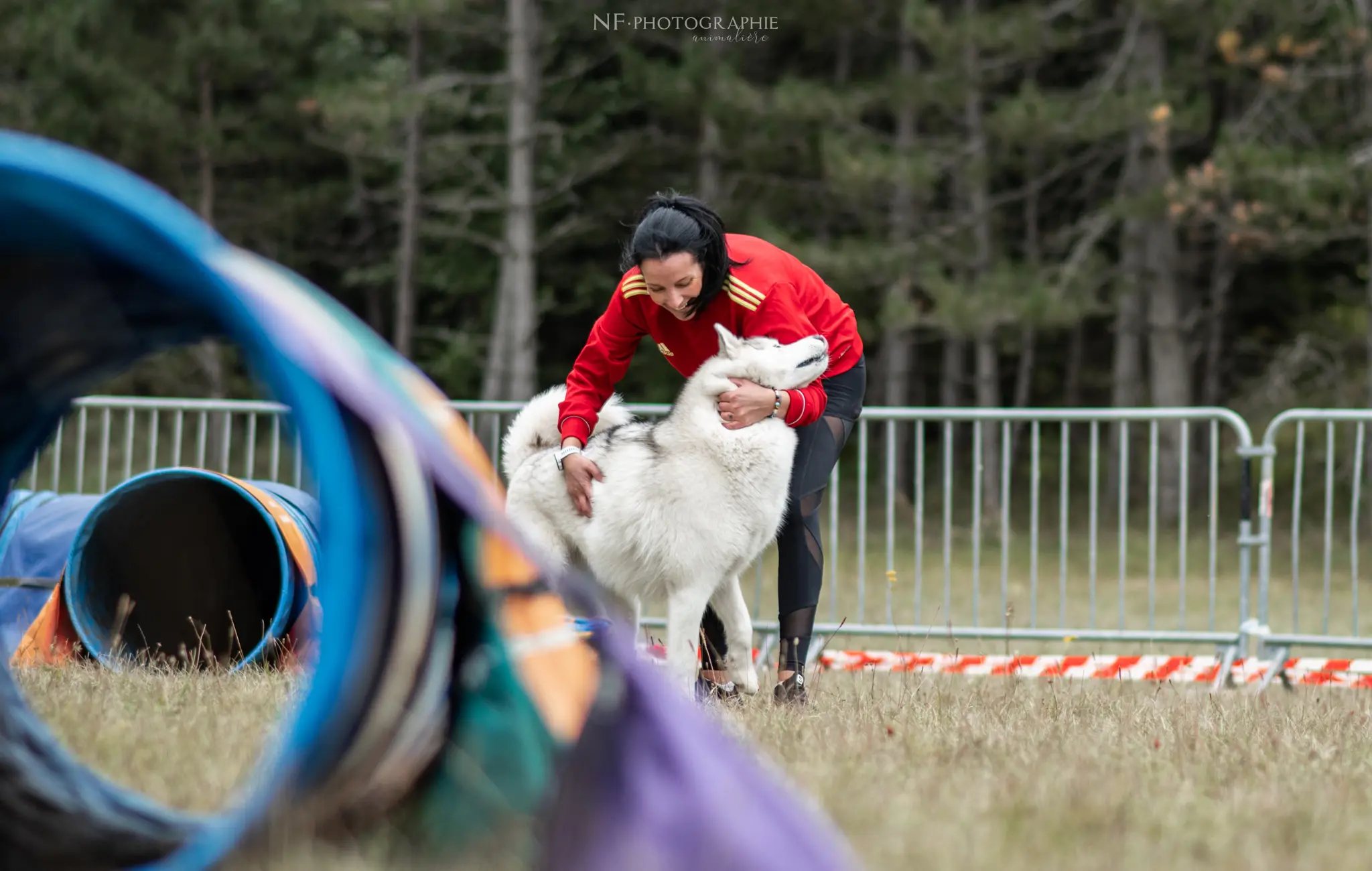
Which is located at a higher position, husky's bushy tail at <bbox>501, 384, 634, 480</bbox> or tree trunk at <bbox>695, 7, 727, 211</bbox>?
tree trunk at <bbox>695, 7, 727, 211</bbox>

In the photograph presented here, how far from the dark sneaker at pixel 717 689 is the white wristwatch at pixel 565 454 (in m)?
0.85

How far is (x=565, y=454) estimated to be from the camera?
4.45m

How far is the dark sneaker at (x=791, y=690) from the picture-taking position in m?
4.23

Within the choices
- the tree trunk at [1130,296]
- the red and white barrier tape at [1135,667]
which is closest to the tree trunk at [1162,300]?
the tree trunk at [1130,296]

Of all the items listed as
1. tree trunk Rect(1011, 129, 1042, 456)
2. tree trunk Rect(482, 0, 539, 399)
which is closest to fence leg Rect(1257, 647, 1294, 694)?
tree trunk Rect(482, 0, 539, 399)

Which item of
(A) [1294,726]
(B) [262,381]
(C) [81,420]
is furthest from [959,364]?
(B) [262,381]

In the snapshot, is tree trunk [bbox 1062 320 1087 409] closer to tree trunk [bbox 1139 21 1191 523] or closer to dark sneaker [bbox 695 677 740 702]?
tree trunk [bbox 1139 21 1191 523]

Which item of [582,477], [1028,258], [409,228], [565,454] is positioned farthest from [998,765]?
[1028,258]

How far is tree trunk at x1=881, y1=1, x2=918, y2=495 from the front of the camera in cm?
1555

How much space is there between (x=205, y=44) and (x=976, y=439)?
54.0 feet

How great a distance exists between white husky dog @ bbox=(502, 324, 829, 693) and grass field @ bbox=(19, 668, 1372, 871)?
0.46m

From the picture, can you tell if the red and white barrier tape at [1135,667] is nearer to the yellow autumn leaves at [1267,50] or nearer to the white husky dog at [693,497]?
the white husky dog at [693,497]

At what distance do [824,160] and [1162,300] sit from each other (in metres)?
4.80

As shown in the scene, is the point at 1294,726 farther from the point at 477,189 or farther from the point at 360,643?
the point at 477,189
